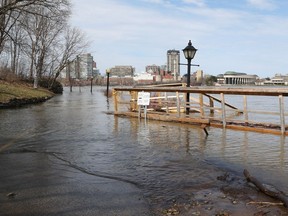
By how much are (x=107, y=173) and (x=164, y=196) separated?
170cm

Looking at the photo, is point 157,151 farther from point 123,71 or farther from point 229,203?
point 123,71

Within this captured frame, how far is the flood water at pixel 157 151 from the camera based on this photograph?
6441 millimetres

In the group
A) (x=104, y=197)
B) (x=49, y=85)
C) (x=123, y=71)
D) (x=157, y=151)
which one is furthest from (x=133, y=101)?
(x=123, y=71)

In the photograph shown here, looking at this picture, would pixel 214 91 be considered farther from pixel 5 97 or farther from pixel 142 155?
pixel 5 97

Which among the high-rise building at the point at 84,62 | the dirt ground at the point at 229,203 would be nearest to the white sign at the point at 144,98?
the dirt ground at the point at 229,203

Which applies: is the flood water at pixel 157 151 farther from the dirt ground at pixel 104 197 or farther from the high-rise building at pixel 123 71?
the high-rise building at pixel 123 71

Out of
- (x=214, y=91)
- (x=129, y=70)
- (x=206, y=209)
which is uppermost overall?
(x=129, y=70)

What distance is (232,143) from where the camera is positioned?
1030 centimetres

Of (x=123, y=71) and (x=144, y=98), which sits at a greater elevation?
→ (x=123, y=71)

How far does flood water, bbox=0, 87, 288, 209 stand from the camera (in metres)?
6.44

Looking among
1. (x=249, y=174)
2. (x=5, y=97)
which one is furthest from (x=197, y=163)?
(x=5, y=97)

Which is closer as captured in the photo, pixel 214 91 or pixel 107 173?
→ pixel 107 173

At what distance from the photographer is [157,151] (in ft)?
29.6

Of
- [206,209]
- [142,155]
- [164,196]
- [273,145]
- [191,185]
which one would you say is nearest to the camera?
[206,209]
